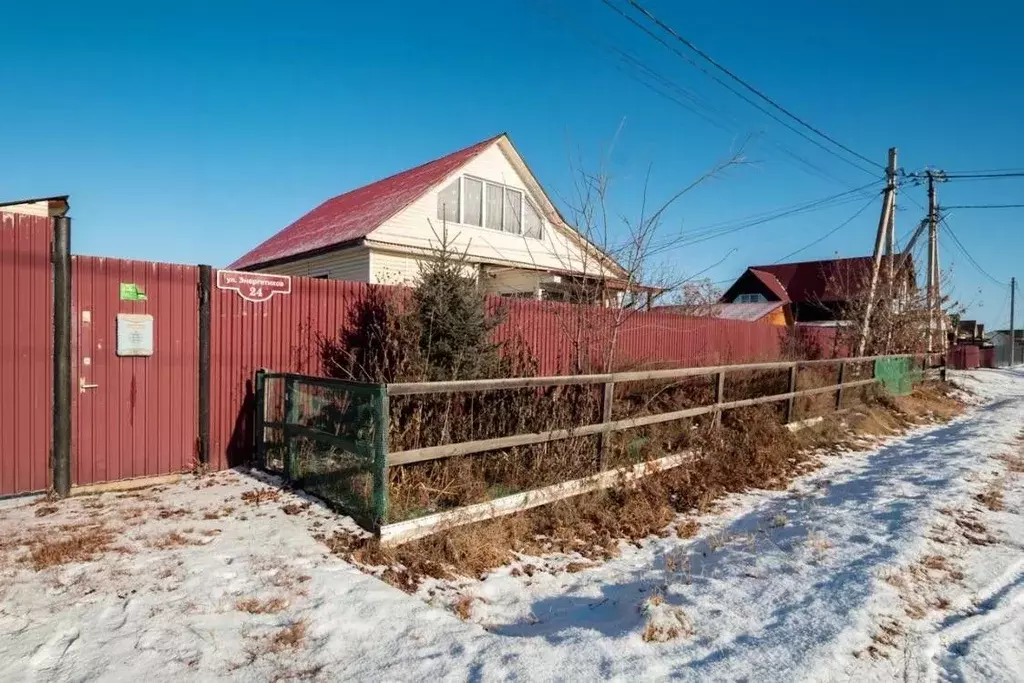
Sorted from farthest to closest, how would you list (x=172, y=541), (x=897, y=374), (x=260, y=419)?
(x=897, y=374)
(x=260, y=419)
(x=172, y=541)

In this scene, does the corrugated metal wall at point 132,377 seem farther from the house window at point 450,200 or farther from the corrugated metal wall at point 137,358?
the house window at point 450,200

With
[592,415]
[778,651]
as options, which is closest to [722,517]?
[592,415]

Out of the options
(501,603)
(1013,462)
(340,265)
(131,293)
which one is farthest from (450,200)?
(501,603)

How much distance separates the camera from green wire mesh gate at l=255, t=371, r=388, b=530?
433 centimetres

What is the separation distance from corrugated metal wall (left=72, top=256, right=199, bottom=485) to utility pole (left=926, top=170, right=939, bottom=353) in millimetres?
19003

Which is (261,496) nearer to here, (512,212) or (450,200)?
(450,200)

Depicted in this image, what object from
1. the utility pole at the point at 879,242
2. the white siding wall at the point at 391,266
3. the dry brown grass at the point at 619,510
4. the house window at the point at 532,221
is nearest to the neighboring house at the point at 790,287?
the utility pole at the point at 879,242

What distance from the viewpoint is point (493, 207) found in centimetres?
1509

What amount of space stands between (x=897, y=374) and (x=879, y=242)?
153 inches

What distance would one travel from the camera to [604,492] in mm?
5918

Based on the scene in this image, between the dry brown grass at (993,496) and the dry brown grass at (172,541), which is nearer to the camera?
the dry brown grass at (172,541)

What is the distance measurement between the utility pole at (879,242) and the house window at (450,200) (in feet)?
34.7

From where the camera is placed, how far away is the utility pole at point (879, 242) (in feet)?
49.5

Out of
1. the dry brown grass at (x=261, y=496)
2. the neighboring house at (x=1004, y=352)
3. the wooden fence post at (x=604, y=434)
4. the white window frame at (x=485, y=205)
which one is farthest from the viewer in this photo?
the neighboring house at (x=1004, y=352)
